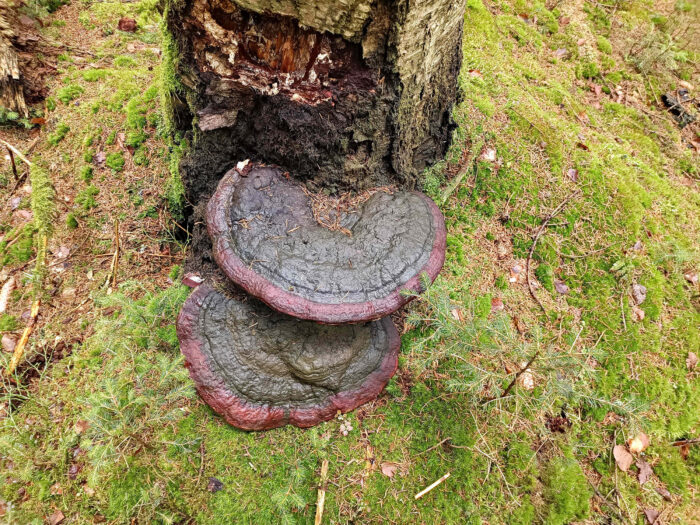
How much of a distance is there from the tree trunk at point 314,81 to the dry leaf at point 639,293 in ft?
9.41

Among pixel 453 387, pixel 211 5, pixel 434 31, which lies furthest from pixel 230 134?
pixel 453 387

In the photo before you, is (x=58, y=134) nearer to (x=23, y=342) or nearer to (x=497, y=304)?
(x=23, y=342)

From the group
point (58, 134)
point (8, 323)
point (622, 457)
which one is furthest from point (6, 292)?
point (622, 457)

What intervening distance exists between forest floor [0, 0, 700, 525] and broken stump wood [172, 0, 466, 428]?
1.00 feet

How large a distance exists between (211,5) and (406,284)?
7.56ft

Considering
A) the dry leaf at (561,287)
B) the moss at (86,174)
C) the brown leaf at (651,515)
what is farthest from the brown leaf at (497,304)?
the moss at (86,174)

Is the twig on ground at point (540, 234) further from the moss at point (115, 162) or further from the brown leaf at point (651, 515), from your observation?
the moss at point (115, 162)

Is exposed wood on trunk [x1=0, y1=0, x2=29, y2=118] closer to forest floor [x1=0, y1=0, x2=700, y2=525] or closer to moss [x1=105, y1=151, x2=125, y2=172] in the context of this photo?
forest floor [x1=0, y1=0, x2=700, y2=525]

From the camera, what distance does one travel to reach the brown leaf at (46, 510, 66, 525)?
2674 millimetres

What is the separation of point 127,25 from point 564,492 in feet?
24.9

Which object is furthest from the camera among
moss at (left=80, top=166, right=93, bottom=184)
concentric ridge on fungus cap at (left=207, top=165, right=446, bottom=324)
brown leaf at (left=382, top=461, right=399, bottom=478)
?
moss at (left=80, top=166, right=93, bottom=184)

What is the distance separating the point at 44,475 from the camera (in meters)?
2.78

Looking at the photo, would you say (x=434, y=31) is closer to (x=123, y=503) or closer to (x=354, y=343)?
(x=354, y=343)

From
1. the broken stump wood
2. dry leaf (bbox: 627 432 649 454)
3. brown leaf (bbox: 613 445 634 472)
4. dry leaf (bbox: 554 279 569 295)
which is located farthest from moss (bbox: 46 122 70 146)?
dry leaf (bbox: 627 432 649 454)
